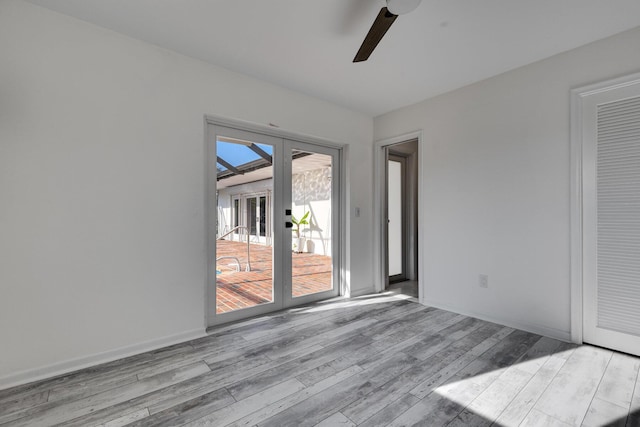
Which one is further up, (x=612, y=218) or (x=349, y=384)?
(x=612, y=218)

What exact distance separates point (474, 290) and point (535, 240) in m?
0.81

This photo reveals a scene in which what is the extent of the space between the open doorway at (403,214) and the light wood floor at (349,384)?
2.14 meters

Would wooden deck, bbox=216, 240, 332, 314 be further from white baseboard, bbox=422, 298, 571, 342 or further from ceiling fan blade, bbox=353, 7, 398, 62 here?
ceiling fan blade, bbox=353, 7, 398, 62

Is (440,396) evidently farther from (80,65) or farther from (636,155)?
(80,65)

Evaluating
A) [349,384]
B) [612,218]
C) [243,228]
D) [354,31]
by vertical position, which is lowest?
[349,384]

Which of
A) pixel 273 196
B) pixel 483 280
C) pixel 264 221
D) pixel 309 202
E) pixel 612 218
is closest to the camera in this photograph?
pixel 612 218

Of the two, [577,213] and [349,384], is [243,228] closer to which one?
[349,384]

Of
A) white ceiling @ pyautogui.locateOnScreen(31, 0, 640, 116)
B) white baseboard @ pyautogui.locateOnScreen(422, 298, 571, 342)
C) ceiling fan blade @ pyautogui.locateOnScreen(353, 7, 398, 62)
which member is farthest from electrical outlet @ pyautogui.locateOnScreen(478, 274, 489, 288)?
ceiling fan blade @ pyautogui.locateOnScreen(353, 7, 398, 62)

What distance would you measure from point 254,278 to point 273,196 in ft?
3.53

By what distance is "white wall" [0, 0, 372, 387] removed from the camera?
1.95 metres

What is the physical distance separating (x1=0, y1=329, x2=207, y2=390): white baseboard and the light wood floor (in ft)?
0.26

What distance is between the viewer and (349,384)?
191 centimetres

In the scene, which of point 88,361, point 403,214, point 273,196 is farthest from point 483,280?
point 88,361

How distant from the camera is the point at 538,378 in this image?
196 centimetres
